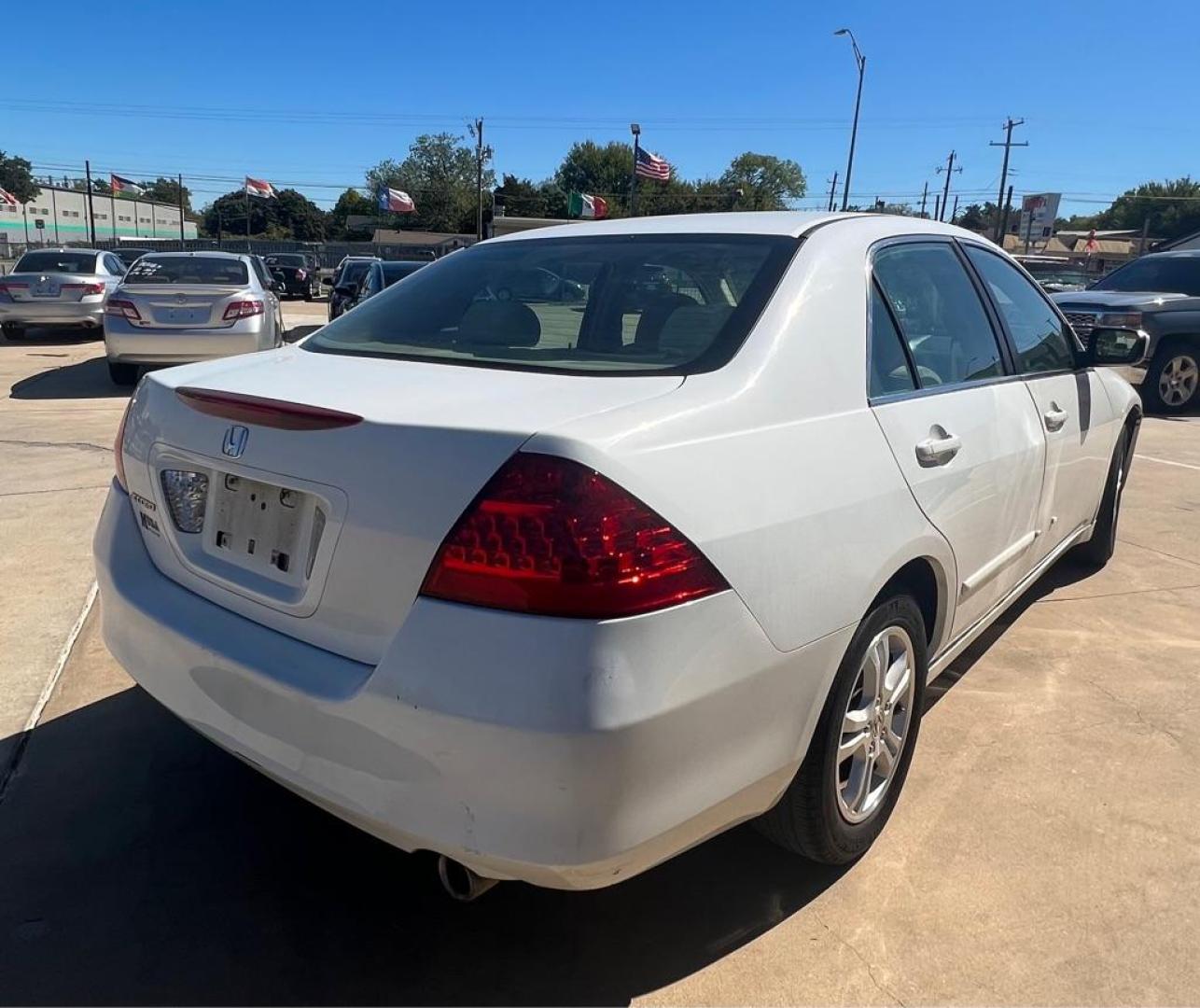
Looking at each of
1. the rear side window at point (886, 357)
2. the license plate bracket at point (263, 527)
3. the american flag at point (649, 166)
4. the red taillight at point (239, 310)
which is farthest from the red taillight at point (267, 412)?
the american flag at point (649, 166)

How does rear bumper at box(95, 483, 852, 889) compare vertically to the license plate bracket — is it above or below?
below

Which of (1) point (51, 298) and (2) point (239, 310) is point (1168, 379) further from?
(1) point (51, 298)

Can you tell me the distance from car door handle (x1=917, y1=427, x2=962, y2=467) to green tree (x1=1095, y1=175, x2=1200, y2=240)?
9233 centimetres

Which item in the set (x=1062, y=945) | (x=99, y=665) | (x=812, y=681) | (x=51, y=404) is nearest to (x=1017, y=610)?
(x=1062, y=945)

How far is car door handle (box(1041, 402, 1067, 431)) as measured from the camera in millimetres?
3404

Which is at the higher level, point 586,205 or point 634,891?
point 586,205

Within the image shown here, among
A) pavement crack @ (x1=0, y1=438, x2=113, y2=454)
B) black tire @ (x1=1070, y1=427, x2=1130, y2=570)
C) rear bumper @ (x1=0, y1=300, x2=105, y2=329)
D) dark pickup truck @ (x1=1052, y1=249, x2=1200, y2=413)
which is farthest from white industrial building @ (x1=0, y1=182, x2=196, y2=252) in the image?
black tire @ (x1=1070, y1=427, x2=1130, y2=570)

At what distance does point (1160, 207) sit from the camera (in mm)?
93375

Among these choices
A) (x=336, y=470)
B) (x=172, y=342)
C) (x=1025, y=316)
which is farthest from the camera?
(x=172, y=342)

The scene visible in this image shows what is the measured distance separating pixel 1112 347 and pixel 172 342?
853 cm

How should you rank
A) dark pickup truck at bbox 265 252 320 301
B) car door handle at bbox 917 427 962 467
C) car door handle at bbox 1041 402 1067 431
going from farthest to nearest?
dark pickup truck at bbox 265 252 320 301
car door handle at bbox 1041 402 1067 431
car door handle at bbox 917 427 962 467

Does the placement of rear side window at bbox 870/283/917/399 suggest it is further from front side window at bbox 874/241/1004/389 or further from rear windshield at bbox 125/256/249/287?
rear windshield at bbox 125/256/249/287

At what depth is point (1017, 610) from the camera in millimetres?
4383

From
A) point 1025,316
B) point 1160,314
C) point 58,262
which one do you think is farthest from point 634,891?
point 58,262
